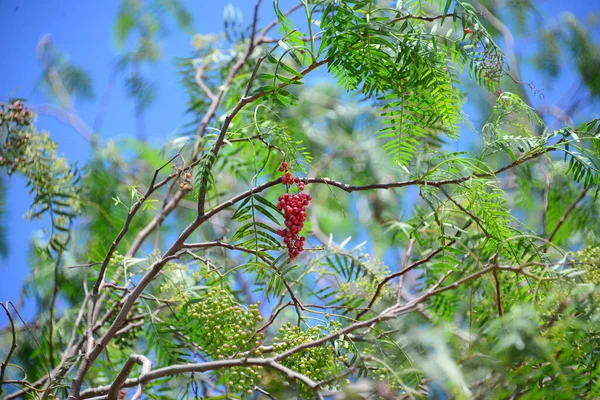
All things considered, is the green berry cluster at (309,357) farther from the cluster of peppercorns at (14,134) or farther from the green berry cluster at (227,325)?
the cluster of peppercorns at (14,134)

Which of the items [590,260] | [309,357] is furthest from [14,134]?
[590,260]

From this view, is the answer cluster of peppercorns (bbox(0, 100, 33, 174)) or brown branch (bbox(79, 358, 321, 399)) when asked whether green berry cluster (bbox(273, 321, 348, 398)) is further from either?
cluster of peppercorns (bbox(0, 100, 33, 174))

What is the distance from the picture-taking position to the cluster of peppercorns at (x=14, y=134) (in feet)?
3.33

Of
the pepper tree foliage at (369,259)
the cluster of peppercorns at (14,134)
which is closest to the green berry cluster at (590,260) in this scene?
the pepper tree foliage at (369,259)

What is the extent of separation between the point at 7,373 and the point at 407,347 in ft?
2.88

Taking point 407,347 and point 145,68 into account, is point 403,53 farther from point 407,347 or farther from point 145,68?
point 145,68

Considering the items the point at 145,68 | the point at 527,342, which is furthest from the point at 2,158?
the point at 145,68

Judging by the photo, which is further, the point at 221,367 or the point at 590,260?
the point at 590,260

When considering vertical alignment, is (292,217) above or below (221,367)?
above

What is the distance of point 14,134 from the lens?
103cm

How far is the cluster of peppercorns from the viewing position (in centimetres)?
101

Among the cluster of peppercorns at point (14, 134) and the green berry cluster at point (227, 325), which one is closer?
the green berry cluster at point (227, 325)

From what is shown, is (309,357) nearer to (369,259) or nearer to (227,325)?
(227,325)

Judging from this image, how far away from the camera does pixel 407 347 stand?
3.06 ft
